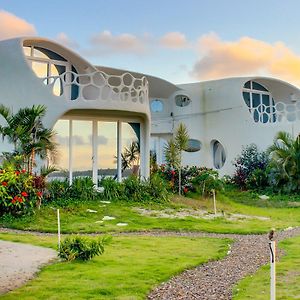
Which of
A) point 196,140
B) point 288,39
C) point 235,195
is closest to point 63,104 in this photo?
point 288,39

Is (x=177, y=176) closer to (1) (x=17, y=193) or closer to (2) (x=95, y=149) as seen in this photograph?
(2) (x=95, y=149)

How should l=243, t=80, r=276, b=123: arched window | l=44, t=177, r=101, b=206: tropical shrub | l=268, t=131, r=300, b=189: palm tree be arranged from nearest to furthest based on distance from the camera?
l=44, t=177, r=101, b=206: tropical shrub, l=268, t=131, r=300, b=189: palm tree, l=243, t=80, r=276, b=123: arched window

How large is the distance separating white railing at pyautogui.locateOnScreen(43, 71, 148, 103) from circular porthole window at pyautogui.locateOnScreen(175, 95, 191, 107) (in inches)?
358

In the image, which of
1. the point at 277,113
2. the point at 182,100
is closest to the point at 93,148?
the point at 182,100

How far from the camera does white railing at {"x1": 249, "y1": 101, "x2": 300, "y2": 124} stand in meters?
25.8

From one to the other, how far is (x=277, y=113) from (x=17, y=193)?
16.8 metres

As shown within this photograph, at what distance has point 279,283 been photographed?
22.6 ft

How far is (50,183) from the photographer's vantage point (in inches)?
603

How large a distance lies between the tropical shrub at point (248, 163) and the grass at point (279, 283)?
14.7 meters

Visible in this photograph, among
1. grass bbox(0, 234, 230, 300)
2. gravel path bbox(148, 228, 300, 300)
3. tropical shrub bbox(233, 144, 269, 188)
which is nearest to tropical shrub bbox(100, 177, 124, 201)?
grass bbox(0, 234, 230, 300)

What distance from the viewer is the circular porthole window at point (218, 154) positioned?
26984 mm

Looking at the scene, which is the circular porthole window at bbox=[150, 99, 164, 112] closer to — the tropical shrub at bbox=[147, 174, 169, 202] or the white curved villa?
the white curved villa

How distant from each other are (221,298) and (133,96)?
481 inches

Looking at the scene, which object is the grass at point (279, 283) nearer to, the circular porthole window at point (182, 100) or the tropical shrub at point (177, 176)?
the tropical shrub at point (177, 176)
